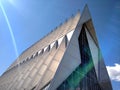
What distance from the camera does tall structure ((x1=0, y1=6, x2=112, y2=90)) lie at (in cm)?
1836

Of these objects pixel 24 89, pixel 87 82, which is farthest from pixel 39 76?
pixel 87 82

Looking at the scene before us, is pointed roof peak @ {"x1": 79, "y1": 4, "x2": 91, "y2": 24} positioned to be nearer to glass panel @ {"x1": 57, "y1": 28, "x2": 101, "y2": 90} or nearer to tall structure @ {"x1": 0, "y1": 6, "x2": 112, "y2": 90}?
tall structure @ {"x1": 0, "y1": 6, "x2": 112, "y2": 90}

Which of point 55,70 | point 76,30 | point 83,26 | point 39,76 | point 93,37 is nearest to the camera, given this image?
point 55,70

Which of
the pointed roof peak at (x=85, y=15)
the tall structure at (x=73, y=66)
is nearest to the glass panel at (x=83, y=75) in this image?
the tall structure at (x=73, y=66)

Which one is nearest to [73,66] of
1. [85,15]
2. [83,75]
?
[83,75]

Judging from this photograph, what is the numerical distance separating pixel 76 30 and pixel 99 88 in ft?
24.7

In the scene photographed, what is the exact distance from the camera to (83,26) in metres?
24.5

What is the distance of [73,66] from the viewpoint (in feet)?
66.0

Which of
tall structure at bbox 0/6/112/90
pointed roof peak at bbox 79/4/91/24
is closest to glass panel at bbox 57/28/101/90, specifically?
tall structure at bbox 0/6/112/90

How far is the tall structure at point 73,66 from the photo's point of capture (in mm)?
18359

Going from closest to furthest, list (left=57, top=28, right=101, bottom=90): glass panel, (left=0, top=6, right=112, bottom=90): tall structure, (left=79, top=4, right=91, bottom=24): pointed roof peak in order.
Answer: (left=0, top=6, right=112, bottom=90): tall structure → (left=57, top=28, right=101, bottom=90): glass panel → (left=79, top=4, right=91, bottom=24): pointed roof peak

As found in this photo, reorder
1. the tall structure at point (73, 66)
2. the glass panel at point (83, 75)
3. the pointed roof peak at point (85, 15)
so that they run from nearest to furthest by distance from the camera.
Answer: the tall structure at point (73, 66) → the glass panel at point (83, 75) → the pointed roof peak at point (85, 15)

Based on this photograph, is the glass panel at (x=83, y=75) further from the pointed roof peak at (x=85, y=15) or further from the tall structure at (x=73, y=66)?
the pointed roof peak at (x=85, y=15)

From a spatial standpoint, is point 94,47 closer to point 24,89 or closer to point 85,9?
point 85,9
